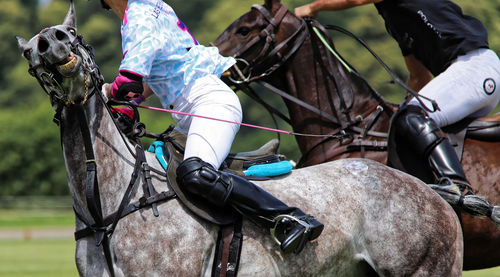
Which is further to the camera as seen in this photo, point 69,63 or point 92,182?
point 92,182

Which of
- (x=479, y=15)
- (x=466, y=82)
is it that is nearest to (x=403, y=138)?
(x=466, y=82)

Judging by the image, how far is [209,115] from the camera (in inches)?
166

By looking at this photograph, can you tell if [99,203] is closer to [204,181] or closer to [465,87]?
[204,181]

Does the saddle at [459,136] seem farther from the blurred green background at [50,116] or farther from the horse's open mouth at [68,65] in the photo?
the horse's open mouth at [68,65]

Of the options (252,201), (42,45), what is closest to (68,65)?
(42,45)

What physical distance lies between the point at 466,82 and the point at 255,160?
2.06 metres

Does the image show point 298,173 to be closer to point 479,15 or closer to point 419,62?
point 419,62

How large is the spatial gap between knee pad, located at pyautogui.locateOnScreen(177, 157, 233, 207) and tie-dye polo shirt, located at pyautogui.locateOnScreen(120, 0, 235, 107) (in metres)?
0.55

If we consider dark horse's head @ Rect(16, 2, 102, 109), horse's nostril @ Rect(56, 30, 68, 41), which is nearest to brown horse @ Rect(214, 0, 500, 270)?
dark horse's head @ Rect(16, 2, 102, 109)

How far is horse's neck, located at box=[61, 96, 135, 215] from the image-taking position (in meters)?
4.00

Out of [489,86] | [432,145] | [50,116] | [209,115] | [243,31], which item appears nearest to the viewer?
[209,115]

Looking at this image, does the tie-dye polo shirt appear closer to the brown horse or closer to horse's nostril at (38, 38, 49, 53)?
horse's nostril at (38, 38, 49, 53)

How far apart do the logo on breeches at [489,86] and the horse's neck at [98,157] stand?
3041 mm

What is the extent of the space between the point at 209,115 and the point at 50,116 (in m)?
33.7
